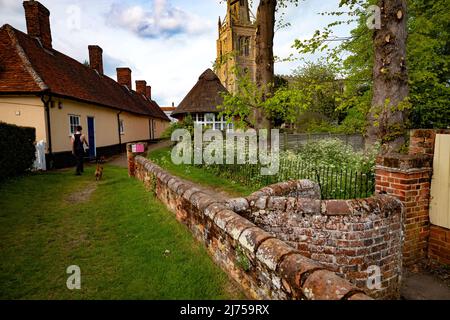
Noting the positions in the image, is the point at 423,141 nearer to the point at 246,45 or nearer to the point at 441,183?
the point at 441,183

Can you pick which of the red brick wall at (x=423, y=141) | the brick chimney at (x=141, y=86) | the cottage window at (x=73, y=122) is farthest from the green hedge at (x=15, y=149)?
the brick chimney at (x=141, y=86)

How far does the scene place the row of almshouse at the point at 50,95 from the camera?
36.9ft

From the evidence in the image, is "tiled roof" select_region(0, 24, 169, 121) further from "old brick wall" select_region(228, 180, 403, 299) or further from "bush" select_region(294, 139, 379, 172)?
"old brick wall" select_region(228, 180, 403, 299)

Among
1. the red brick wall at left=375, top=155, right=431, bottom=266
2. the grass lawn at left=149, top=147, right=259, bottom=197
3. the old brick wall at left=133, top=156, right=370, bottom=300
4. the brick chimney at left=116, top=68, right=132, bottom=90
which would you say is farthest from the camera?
the brick chimney at left=116, top=68, right=132, bottom=90

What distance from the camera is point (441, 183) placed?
454 cm

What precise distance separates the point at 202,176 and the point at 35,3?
12.6m

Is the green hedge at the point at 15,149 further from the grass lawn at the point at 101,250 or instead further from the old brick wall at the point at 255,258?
the old brick wall at the point at 255,258

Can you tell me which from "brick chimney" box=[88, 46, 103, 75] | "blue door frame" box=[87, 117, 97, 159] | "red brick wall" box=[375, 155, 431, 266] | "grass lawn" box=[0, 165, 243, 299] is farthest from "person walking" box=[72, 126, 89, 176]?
"brick chimney" box=[88, 46, 103, 75]

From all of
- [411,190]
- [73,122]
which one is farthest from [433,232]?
[73,122]

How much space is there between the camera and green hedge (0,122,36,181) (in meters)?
8.45

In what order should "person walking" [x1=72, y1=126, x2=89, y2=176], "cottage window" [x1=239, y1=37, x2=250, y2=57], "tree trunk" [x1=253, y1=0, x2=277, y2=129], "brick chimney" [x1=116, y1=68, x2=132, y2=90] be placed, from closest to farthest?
Answer: "tree trunk" [x1=253, y1=0, x2=277, y2=129], "person walking" [x1=72, y1=126, x2=89, y2=176], "brick chimney" [x1=116, y1=68, x2=132, y2=90], "cottage window" [x1=239, y1=37, x2=250, y2=57]

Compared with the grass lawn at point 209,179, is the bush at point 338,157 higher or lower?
higher

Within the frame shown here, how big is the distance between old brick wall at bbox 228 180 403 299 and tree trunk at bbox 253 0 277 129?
632cm
